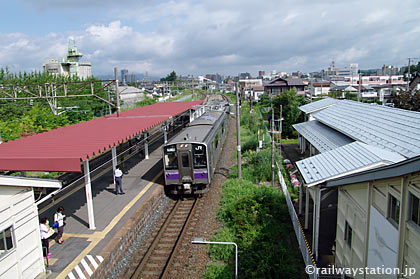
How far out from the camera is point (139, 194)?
1134cm

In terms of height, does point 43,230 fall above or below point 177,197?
above

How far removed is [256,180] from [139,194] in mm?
5341

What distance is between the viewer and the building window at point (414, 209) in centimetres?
424

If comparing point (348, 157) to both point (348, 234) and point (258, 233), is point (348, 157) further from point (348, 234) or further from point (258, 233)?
point (258, 233)

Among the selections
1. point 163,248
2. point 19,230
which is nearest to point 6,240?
point 19,230

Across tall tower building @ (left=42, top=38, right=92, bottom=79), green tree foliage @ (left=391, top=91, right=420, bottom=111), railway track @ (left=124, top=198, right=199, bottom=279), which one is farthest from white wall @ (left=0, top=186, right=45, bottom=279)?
tall tower building @ (left=42, top=38, right=92, bottom=79)

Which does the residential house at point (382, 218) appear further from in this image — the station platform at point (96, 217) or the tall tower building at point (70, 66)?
the tall tower building at point (70, 66)

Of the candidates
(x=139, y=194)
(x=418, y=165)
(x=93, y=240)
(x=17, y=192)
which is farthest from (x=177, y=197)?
(x=418, y=165)

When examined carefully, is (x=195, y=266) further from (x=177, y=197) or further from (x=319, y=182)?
(x=177, y=197)

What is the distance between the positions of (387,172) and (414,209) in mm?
581

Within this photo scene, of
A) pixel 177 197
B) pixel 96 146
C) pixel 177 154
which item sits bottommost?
pixel 177 197

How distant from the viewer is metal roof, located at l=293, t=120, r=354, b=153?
34.0 feet

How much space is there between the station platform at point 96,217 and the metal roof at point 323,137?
19.5 feet

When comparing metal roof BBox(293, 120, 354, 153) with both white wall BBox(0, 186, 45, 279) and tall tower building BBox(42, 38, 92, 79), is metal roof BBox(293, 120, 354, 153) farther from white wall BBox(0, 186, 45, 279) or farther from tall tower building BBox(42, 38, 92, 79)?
tall tower building BBox(42, 38, 92, 79)
